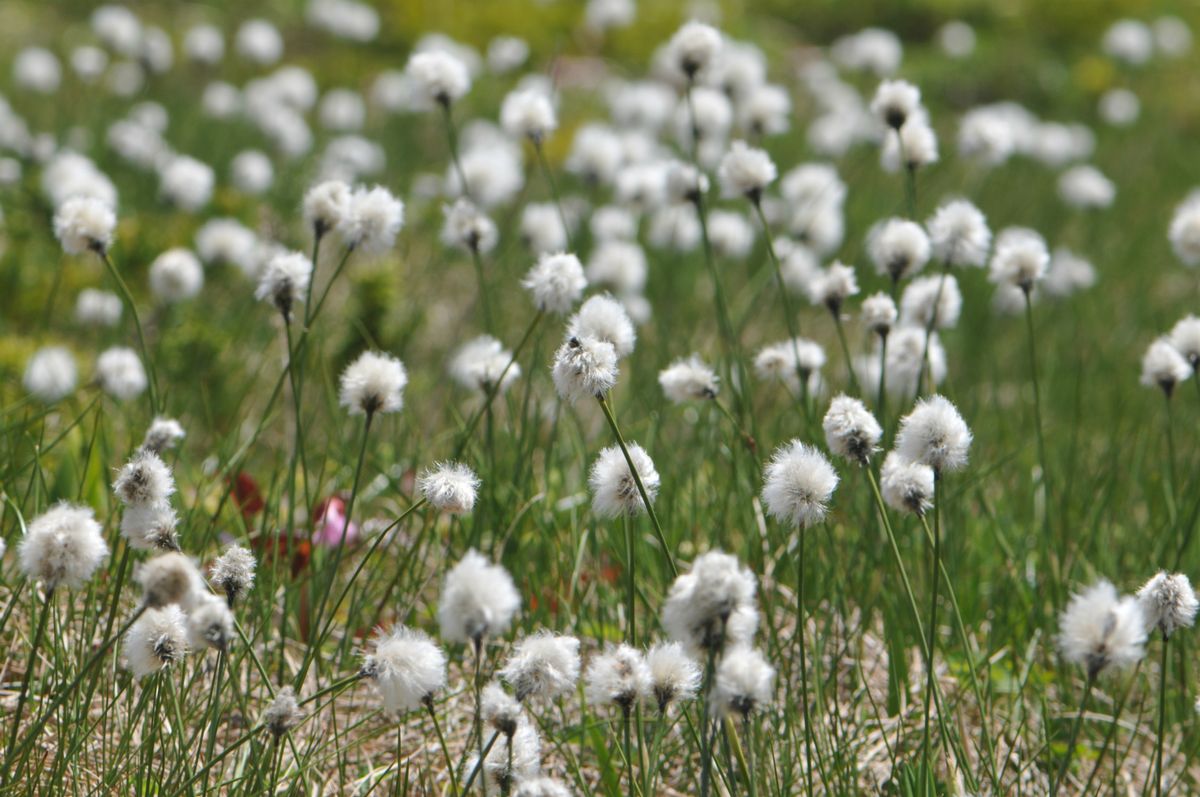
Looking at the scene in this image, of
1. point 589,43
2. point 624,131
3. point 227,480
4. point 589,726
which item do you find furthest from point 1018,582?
point 589,43

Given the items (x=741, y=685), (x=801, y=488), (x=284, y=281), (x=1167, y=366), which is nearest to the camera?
(x=741, y=685)

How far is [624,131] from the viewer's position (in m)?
7.10

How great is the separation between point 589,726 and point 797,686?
632mm

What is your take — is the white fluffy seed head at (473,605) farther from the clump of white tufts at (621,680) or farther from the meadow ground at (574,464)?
the clump of white tufts at (621,680)

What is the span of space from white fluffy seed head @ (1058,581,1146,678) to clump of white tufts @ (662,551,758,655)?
0.48 m

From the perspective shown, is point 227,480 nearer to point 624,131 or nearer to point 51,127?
point 624,131

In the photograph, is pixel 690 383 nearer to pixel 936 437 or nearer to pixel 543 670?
pixel 936 437

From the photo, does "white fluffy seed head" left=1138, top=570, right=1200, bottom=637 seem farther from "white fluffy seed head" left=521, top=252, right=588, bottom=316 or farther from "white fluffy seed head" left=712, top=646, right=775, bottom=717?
"white fluffy seed head" left=521, top=252, right=588, bottom=316

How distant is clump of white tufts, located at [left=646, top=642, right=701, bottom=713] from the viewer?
6.32 ft

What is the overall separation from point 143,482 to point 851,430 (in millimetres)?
1183

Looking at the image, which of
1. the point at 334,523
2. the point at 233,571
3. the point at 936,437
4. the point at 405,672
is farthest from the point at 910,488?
the point at 334,523

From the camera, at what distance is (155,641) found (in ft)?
6.60

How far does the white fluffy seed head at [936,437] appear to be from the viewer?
202cm

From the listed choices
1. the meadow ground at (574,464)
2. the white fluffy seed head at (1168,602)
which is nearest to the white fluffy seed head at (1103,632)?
the meadow ground at (574,464)
